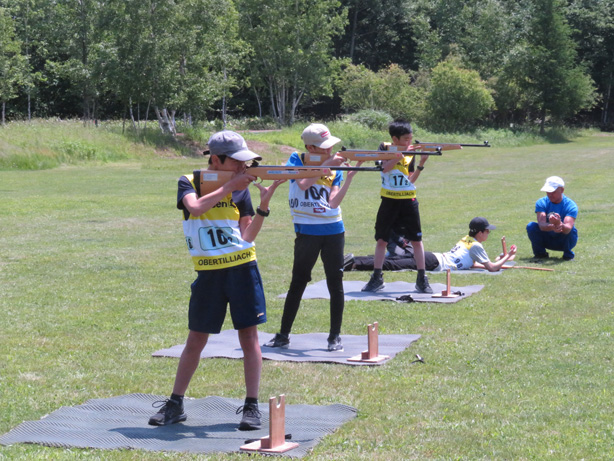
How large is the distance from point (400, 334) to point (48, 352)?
3586 millimetres

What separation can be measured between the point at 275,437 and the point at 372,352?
2502mm

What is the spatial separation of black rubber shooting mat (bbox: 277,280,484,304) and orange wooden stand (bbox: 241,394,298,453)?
18.9ft

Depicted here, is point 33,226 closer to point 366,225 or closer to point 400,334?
point 366,225

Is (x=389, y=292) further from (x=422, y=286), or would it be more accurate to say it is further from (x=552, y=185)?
(x=552, y=185)

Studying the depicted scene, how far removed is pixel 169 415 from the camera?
588cm

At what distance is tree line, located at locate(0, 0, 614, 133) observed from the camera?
4962 cm

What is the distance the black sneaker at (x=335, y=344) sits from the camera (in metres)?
8.13

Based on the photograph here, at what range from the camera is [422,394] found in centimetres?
655

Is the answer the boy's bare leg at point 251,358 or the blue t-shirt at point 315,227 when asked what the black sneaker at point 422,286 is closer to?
the blue t-shirt at point 315,227

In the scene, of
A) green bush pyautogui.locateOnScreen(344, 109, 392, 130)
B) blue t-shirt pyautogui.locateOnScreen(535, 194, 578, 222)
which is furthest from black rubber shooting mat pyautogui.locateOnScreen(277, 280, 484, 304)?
green bush pyautogui.locateOnScreen(344, 109, 392, 130)

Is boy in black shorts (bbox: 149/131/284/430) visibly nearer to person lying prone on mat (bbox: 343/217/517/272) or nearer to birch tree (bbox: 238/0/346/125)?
person lying prone on mat (bbox: 343/217/517/272)

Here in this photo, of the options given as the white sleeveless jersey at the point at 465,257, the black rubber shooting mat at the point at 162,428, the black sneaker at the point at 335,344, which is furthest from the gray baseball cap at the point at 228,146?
the white sleeveless jersey at the point at 465,257

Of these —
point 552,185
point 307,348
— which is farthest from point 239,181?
point 552,185

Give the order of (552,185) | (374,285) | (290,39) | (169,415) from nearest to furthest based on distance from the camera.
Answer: (169,415)
(374,285)
(552,185)
(290,39)
